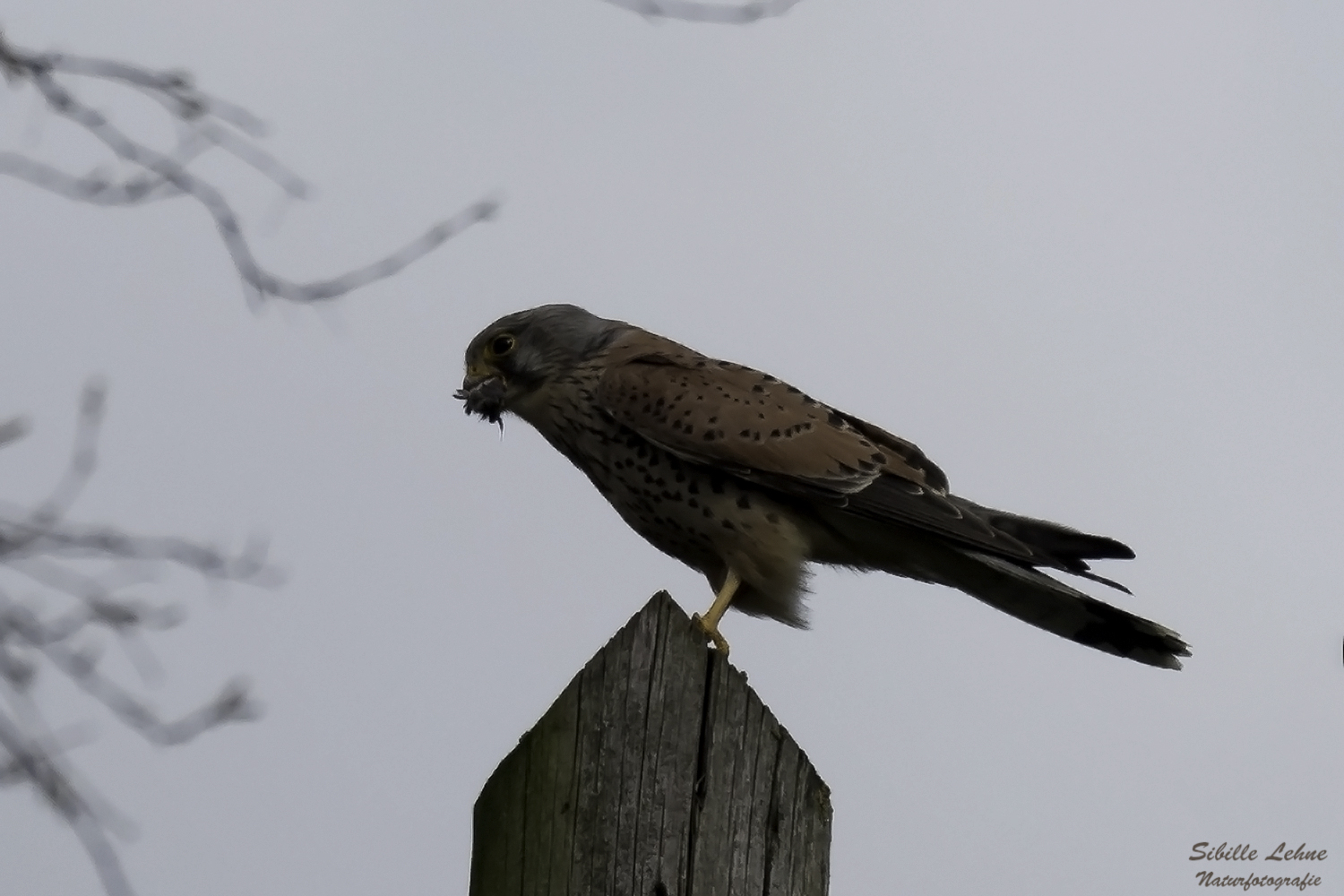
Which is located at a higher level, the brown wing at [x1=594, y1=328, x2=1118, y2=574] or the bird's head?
the bird's head

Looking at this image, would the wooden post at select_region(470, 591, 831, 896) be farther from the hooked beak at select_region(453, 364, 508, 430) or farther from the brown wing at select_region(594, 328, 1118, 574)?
the hooked beak at select_region(453, 364, 508, 430)

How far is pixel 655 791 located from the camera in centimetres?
177

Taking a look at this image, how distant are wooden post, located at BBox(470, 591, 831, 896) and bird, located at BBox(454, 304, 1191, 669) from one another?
4.17 feet

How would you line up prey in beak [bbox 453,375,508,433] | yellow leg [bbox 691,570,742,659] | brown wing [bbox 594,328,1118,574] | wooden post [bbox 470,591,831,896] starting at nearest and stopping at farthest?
wooden post [bbox 470,591,831,896] < yellow leg [bbox 691,570,742,659] < brown wing [bbox 594,328,1118,574] < prey in beak [bbox 453,375,508,433]

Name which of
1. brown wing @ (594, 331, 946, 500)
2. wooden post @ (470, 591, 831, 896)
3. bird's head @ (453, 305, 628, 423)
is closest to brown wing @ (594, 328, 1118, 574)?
brown wing @ (594, 331, 946, 500)

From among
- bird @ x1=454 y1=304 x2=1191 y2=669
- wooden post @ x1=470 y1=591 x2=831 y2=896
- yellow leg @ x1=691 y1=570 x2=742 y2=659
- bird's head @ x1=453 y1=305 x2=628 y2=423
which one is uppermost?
bird's head @ x1=453 y1=305 x2=628 y2=423

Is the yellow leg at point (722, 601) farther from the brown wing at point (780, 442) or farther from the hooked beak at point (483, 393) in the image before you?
the hooked beak at point (483, 393)

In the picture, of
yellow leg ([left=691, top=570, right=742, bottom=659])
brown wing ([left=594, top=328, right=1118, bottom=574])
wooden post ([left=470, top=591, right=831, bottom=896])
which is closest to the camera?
wooden post ([left=470, top=591, right=831, bottom=896])

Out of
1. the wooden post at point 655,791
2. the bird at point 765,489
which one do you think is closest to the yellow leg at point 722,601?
the bird at point 765,489

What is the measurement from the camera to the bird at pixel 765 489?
328 centimetres

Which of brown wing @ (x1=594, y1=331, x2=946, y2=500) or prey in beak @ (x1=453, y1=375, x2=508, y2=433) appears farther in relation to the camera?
prey in beak @ (x1=453, y1=375, x2=508, y2=433)

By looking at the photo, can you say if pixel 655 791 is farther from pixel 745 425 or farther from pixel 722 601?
pixel 745 425

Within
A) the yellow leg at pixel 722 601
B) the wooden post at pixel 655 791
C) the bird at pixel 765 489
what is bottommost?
the wooden post at pixel 655 791

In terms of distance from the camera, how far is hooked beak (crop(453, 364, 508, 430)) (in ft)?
12.4
